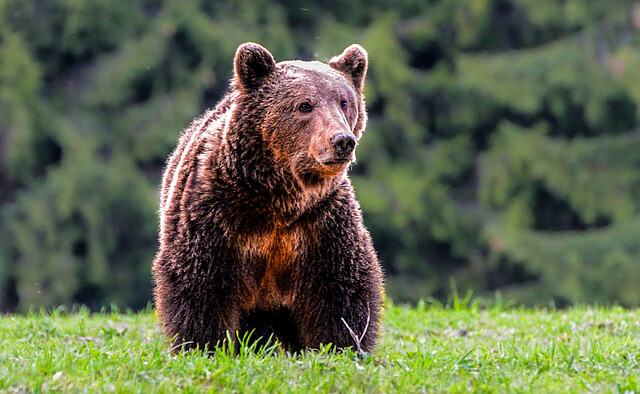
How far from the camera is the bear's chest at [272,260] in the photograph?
16.4 feet

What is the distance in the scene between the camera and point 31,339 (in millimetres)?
6145

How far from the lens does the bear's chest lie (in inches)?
197

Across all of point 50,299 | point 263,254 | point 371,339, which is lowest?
point 50,299

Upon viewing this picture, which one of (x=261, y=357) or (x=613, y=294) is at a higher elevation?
(x=261, y=357)

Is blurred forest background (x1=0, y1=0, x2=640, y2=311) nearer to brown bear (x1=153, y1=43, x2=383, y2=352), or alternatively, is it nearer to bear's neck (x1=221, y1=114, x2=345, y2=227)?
brown bear (x1=153, y1=43, x2=383, y2=352)

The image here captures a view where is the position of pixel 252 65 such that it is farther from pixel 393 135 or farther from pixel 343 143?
pixel 393 135

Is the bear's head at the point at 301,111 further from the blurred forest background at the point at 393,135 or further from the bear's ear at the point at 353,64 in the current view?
the blurred forest background at the point at 393,135

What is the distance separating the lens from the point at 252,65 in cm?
508

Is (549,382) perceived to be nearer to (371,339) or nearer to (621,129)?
(371,339)

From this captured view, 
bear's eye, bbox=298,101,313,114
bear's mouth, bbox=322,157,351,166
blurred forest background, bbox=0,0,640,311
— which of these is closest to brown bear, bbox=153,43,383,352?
bear's eye, bbox=298,101,313,114

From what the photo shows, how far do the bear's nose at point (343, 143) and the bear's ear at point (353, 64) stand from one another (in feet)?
2.66

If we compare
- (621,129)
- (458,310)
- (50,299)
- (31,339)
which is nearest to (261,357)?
(31,339)

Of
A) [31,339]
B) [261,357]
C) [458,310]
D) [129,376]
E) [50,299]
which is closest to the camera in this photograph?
[129,376]

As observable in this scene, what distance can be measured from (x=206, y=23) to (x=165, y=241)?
34.9 feet
